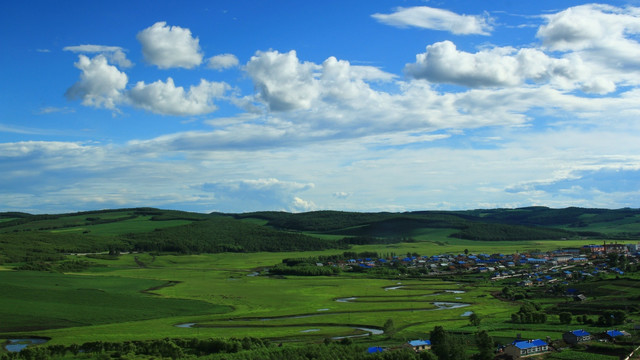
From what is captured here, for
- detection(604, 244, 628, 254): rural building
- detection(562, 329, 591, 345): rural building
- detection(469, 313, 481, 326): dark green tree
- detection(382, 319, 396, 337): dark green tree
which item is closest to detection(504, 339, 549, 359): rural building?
detection(562, 329, 591, 345): rural building

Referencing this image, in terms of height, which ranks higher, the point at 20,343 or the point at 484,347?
the point at 484,347

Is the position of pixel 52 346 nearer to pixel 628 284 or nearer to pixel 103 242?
pixel 628 284

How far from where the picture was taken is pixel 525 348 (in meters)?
48.2

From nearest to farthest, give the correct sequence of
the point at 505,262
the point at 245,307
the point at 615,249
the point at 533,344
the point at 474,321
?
the point at 533,344 < the point at 474,321 < the point at 245,307 < the point at 505,262 < the point at 615,249

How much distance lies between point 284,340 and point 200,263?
4159 inches

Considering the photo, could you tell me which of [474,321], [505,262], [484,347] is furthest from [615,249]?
[484,347]

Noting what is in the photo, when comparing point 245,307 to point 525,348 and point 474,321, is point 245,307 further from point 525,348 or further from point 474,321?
point 525,348

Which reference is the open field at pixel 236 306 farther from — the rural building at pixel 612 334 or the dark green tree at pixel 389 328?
the rural building at pixel 612 334

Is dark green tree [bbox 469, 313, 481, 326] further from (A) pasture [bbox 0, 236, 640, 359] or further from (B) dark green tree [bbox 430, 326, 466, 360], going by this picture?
(B) dark green tree [bbox 430, 326, 466, 360]

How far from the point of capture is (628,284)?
81.2 m

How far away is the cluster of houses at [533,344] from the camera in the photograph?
158 feet

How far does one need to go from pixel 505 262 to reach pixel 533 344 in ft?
300

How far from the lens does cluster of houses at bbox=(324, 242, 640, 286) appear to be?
119 metres

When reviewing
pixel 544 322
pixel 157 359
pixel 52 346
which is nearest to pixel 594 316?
pixel 544 322
